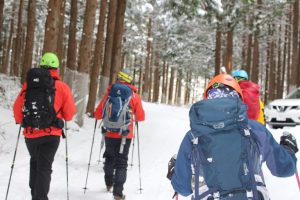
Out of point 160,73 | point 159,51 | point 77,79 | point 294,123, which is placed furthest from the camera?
point 160,73

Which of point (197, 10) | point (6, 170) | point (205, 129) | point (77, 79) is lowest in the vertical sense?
point (6, 170)

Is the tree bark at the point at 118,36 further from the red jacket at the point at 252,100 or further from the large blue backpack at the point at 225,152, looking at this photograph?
the large blue backpack at the point at 225,152

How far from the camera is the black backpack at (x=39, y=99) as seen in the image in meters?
5.75

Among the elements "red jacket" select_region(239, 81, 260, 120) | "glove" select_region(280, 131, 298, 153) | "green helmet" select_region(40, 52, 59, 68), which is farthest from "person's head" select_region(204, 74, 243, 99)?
"red jacket" select_region(239, 81, 260, 120)

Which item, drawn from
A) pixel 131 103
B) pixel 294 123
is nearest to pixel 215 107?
pixel 131 103

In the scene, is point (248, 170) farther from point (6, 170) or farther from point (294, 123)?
point (294, 123)

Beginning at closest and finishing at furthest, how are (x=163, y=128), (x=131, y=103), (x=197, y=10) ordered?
(x=131, y=103)
(x=163, y=128)
(x=197, y=10)

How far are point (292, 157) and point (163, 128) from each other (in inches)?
541

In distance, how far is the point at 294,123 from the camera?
14.8 m

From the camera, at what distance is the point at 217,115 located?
3.22 meters

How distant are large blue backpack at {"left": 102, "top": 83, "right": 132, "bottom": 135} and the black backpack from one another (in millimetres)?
1974

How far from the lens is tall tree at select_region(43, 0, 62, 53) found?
11.8 m

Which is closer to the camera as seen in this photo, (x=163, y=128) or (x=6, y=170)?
(x=6, y=170)

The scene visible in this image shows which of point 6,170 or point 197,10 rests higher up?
point 197,10
